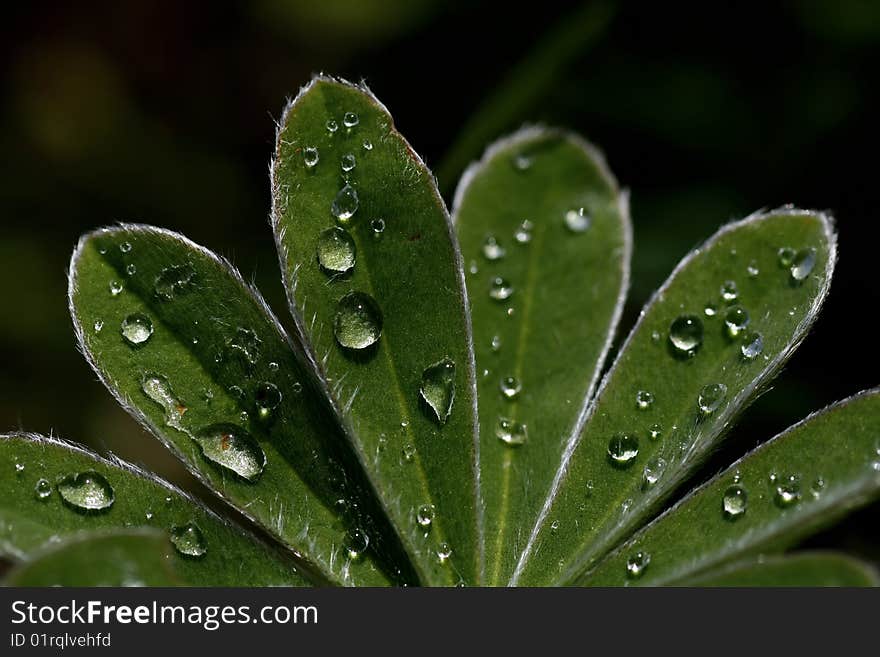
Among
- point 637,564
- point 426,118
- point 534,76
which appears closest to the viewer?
point 637,564

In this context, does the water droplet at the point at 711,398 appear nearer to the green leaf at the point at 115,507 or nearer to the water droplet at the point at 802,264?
the water droplet at the point at 802,264

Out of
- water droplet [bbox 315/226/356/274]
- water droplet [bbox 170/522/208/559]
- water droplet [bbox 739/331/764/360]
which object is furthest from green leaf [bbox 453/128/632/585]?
water droplet [bbox 170/522/208/559]

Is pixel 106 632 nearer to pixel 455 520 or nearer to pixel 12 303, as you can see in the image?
pixel 455 520

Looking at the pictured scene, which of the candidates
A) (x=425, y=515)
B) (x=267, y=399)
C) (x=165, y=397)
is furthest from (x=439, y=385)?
(x=165, y=397)

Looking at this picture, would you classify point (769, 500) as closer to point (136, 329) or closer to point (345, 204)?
point (345, 204)

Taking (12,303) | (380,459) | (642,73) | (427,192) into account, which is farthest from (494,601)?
(12,303)
